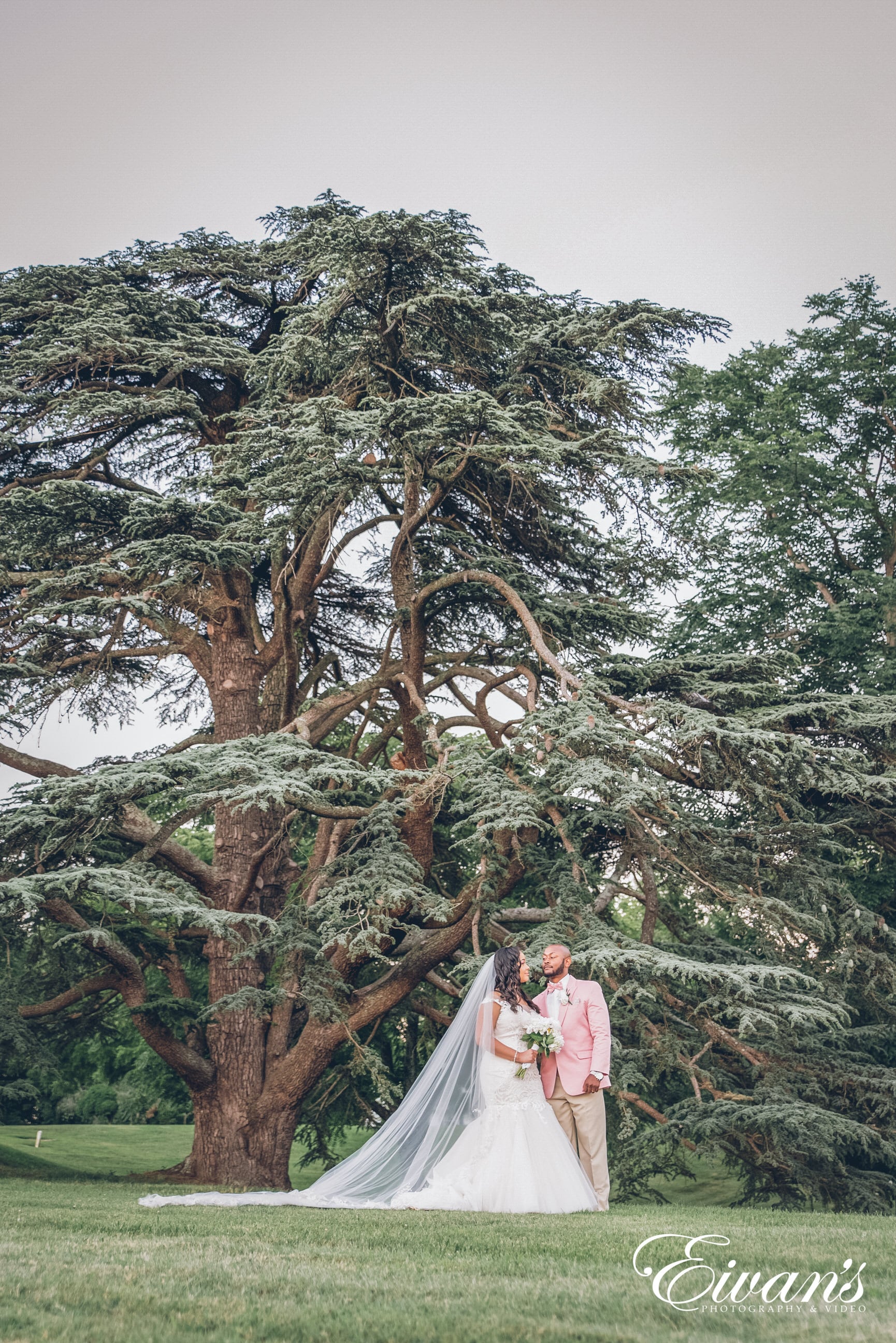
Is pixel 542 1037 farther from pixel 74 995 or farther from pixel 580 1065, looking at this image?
pixel 74 995

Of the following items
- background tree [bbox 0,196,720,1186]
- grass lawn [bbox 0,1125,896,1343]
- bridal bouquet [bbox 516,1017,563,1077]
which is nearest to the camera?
grass lawn [bbox 0,1125,896,1343]

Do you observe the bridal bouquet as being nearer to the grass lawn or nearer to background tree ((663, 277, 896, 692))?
the grass lawn

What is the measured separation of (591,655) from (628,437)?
2801 mm

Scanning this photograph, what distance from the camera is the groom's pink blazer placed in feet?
26.7

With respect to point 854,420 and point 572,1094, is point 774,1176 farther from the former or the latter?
point 854,420

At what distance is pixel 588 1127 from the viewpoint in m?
8.33

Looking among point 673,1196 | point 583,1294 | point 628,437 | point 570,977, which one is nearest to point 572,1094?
point 570,977

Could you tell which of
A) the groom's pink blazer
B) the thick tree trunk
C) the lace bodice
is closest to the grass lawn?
the groom's pink blazer

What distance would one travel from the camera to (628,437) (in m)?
12.4

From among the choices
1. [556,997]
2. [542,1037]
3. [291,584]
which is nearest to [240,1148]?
[556,997]

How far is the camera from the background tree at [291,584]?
11070mm

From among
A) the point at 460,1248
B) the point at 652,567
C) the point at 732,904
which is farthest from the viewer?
the point at 652,567

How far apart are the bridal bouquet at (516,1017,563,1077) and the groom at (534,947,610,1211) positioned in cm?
20

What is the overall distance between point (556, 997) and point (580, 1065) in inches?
20.7
